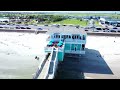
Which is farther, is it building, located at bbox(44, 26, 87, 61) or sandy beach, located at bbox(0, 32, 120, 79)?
building, located at bbox(44, 26, 87, 61)

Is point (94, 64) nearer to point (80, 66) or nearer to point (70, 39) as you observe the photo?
point (80, 66)

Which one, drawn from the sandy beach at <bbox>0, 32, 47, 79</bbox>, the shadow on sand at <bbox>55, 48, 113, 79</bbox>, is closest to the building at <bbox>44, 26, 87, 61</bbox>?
the shadow on sand at <bbox>55, 48, 113, 79</bbox>

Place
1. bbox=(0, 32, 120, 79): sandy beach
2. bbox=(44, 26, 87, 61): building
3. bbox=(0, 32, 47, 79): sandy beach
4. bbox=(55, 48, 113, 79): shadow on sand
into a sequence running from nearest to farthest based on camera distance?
bbox=(0, 32, 47, 79): sandy beach → bbox=(55, 48, 113, 79): shadow on sand → bbox=(0, 32, 120, 79): sandy beach → bbox=(44, 26, 87, 61): building

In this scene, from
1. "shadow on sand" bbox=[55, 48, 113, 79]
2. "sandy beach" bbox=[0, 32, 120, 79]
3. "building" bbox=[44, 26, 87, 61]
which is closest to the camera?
"shadow on sand" bbox=[55, 48, 113, 79]

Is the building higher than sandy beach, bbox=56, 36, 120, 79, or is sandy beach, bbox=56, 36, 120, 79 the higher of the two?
the building

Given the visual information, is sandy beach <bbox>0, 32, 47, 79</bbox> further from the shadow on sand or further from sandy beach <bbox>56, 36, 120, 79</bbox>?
sandy beach <bbox>56, 36, 120, 79</bbox>

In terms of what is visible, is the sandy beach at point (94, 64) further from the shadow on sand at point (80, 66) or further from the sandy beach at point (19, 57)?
the sandy beach at point (19, 57)
